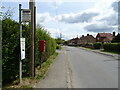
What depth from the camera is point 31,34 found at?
6.50 meters

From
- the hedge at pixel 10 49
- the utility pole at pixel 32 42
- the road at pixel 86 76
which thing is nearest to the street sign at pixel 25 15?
the hedge at pixel 10 49

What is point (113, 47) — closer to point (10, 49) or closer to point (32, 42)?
point (32, 42)

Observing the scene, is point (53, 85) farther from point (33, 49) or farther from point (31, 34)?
point (31, 34)

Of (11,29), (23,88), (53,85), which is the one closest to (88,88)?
(53,85)

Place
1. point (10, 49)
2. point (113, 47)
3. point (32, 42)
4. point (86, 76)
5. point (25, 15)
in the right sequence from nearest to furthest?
point (10, 49) → point (25, 15) → point (32, 42) → point (86, 76) → point (113, 47)

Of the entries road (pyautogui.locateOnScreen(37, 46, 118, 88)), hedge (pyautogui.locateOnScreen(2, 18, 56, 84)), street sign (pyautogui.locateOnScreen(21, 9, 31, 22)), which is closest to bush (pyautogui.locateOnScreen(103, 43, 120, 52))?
road (pyautogui.locateOnScreen(37, 46, 118, 88))

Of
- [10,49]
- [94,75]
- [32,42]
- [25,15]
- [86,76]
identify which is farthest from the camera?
[94,75]

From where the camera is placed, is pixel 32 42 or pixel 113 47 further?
pixel 113 47

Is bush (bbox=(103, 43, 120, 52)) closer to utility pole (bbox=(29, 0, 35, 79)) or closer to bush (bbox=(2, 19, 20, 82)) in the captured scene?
utility pole (bbox=(29, 0, 35, 79))

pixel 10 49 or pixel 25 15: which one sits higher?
pixel 25 15

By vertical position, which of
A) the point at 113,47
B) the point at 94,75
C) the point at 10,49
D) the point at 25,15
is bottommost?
the point at 94,75

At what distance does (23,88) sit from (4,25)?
2.29 meters

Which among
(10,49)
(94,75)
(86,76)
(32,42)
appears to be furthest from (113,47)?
(10,49)

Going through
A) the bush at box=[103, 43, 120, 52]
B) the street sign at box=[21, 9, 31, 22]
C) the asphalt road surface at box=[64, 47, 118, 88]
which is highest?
the street sign at box=[21, 9, 31, 22]
